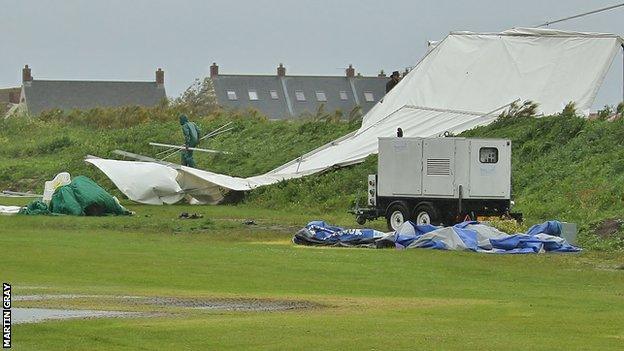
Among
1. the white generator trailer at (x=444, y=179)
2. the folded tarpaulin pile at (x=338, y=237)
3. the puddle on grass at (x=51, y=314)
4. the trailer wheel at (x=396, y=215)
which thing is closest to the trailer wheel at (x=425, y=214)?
the white generator trailer at (x=444, y=179)

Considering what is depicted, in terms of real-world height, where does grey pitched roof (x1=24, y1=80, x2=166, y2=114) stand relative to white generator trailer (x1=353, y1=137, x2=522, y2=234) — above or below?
above

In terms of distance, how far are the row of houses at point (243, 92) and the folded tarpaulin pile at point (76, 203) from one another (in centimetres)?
8187

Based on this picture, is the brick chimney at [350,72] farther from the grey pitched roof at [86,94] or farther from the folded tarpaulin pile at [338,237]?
the folded tarpaulin pile at [338,237]

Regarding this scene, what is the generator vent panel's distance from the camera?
3662 cm

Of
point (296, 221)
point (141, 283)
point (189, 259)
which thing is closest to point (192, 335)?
point (141, 283)

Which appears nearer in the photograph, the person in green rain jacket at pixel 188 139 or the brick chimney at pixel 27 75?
the person in green rain jacket at pixel 188 139

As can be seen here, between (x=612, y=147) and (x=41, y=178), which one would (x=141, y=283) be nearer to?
(x=612, y=147)

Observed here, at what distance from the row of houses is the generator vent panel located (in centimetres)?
8657

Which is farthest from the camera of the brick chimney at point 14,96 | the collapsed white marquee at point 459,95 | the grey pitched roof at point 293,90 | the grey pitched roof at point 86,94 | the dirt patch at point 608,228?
the brick chimney at point 14,96

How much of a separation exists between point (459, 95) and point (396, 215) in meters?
16.4

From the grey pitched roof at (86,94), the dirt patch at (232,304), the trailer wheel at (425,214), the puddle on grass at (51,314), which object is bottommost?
the puddle on grass at (51,314)

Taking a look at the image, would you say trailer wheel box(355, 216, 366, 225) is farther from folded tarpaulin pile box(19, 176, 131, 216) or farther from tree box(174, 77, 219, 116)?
tree box(174, 77, 219, 116)

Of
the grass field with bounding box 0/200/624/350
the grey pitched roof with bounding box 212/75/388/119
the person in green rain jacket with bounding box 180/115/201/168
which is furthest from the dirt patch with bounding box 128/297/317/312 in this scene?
the grey pitched roof with bounding box 212/75/388/119

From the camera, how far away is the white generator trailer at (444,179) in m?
36.4
